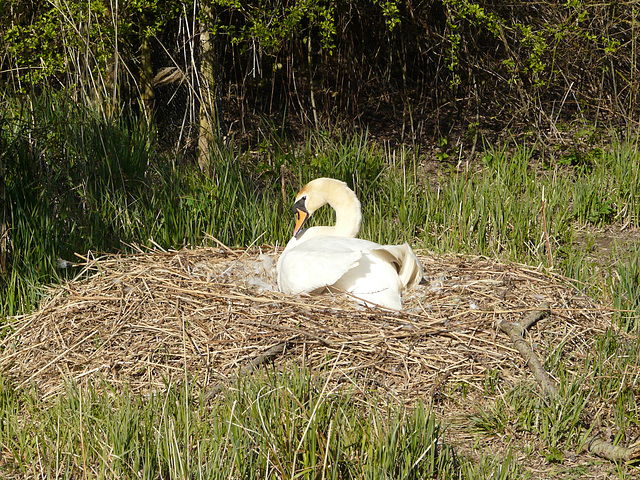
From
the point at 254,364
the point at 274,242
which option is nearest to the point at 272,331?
the point at 254,364

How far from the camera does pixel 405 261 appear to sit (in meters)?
4.47

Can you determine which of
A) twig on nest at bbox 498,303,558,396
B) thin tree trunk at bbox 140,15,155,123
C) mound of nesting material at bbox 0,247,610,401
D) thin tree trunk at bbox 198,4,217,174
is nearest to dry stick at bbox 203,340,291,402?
mound of nesting material at bbox 0,247,610,401

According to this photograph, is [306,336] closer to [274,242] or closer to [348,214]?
[348,214]

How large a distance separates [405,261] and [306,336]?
2.83 feet

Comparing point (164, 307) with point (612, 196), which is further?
point (612, 196)

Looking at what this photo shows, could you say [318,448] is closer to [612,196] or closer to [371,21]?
[612,196]

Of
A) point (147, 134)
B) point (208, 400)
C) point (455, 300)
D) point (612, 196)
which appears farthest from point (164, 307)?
point (612, 196)

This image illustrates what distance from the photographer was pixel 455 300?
4.48 meters

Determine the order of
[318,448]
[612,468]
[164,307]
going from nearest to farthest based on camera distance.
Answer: [318,448] < [612,468] < [164,307]

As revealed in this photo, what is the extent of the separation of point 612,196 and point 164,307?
170 inches

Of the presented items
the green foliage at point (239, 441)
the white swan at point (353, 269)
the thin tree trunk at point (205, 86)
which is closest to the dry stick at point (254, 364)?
the green foliage at point (239, 441)

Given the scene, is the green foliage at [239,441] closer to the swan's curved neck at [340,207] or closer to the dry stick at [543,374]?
the dry stick at [543,374]

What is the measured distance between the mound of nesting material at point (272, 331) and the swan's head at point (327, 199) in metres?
0.74

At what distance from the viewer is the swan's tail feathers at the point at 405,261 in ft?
14.5
